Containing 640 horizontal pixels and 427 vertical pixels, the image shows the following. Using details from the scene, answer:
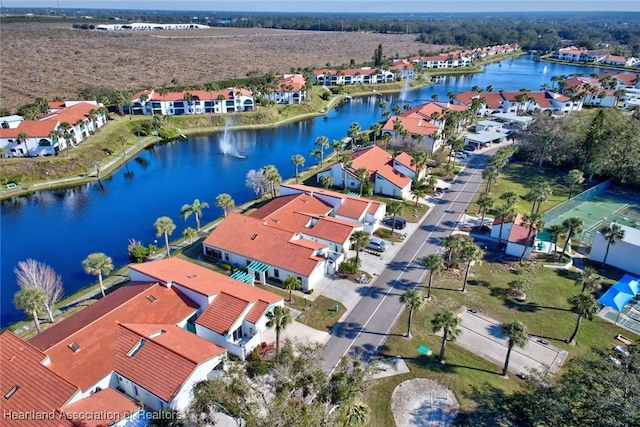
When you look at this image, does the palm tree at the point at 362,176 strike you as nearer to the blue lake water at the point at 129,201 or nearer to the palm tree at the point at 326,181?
the palm tree at the point at 326,181

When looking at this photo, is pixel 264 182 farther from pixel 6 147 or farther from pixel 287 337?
pixel 6 147

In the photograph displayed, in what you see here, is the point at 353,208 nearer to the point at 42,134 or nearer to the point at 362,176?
the point at 362,176

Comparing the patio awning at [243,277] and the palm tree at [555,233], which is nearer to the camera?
the patio awning at [243,277]

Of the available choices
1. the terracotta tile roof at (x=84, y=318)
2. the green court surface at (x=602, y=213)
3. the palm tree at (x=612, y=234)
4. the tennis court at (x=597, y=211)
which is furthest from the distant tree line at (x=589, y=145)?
the terracotta tile roof at (x=84, y=318)

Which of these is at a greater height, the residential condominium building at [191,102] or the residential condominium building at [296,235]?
the residential condominium building at [191,102]

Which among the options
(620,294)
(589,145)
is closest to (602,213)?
(589,145)

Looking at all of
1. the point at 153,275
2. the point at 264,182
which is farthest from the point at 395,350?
the point at 264,182

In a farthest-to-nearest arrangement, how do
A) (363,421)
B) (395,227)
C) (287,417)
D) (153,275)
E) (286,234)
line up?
1. (395,227)
2. (286,234)
3. (153,275)
4. (363,421)
5. (287,417)
